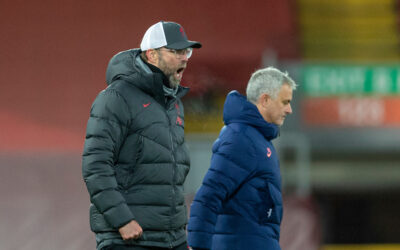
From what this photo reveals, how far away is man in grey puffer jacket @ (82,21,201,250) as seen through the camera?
1750 mm

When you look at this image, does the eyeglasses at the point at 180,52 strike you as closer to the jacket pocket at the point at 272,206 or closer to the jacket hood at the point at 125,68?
the jacket hood at the point at 125,68

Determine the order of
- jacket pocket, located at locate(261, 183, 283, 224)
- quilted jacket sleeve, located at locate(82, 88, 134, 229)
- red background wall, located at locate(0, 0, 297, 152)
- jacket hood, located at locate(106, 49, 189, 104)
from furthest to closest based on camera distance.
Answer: red background wall, located at locate(0, 0, 297, 152)
jacket pocket, located at locate(261, 183, 283, 224)
jacket hood, located at locate(106, 49, 189, 104)
quilted jacket sleeve, located at locate(82, 88, 134, 229)

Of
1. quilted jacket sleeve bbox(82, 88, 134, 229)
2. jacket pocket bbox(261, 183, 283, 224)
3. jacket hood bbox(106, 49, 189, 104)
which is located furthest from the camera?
jacket pocket bbox(261, 183, 283, 224)

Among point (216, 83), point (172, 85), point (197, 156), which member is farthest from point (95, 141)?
point (216, 83)

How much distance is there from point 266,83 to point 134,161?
45 centimetres

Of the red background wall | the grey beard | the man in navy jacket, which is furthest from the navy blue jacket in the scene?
the red background wall

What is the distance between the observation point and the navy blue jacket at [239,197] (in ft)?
6.42

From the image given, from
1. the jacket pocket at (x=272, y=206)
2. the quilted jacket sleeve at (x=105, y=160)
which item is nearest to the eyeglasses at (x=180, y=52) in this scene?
the quilted jacket sleeve at (x=105, y=160)

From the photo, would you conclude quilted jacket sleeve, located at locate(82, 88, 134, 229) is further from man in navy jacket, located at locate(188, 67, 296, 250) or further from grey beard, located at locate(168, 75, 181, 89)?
man in navy jacket, located at locate(188, 67, 296, 250)

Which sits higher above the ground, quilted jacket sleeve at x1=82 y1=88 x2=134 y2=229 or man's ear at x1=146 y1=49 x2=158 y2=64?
man's ear at x1=146 y1=49 x2=158 y2=64

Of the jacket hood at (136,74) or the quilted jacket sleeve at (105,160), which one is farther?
the jacket hood at (136,74)

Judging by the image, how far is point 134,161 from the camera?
1.82 m

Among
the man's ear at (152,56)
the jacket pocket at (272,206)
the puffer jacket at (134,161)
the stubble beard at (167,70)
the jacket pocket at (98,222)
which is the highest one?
the man's ear at (152,56)

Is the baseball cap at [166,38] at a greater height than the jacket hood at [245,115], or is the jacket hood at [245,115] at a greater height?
the baseball cap at [166,38]
